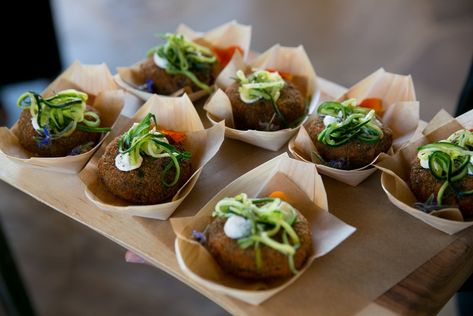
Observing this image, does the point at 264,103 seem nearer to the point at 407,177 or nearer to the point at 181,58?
the point at 181,58

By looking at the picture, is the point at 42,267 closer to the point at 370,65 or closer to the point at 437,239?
the point at 437,239

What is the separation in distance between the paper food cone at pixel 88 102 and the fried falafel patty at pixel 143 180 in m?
0.18

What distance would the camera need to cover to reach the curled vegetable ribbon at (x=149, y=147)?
199 cm

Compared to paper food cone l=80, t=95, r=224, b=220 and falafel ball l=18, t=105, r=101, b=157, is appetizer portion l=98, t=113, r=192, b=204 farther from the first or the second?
falafel ball l=18, t=105, r=101, b=157

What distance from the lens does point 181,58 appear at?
258 cm

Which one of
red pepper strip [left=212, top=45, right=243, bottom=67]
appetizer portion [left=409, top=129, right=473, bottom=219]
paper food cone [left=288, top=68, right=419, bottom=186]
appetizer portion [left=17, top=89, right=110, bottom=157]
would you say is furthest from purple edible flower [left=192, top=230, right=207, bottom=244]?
red pepper strip [left=212, top=45, right=243, bottom=67]

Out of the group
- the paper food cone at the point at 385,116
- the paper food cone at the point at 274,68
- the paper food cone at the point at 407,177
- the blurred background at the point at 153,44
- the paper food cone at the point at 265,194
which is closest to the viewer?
the paper food cone at the point at 265,194

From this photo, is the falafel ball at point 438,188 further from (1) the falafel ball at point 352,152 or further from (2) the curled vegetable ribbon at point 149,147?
(2) the curled vegetable ribbon at point 149,147

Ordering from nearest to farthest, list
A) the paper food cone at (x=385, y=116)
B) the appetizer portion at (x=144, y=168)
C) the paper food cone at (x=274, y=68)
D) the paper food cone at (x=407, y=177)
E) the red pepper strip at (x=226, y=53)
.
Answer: the paper food cone at (x=407, y=177)
the appetizer portion at (x=144, y=168)
the paper food cone at (x=385, y=116)
the paper food cone at (x=274, y=68)
the red pepper strip at (x=226, y=53)

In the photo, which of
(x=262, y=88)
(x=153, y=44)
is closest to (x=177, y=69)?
(x=262, y=88)

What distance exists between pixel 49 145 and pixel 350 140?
3.92 ft

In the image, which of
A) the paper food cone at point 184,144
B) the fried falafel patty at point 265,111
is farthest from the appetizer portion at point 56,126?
the fried falafel patty at point 265,111

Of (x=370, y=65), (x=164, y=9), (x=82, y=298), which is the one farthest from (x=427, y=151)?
(x=164, y=9)

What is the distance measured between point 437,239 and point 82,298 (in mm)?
2225
